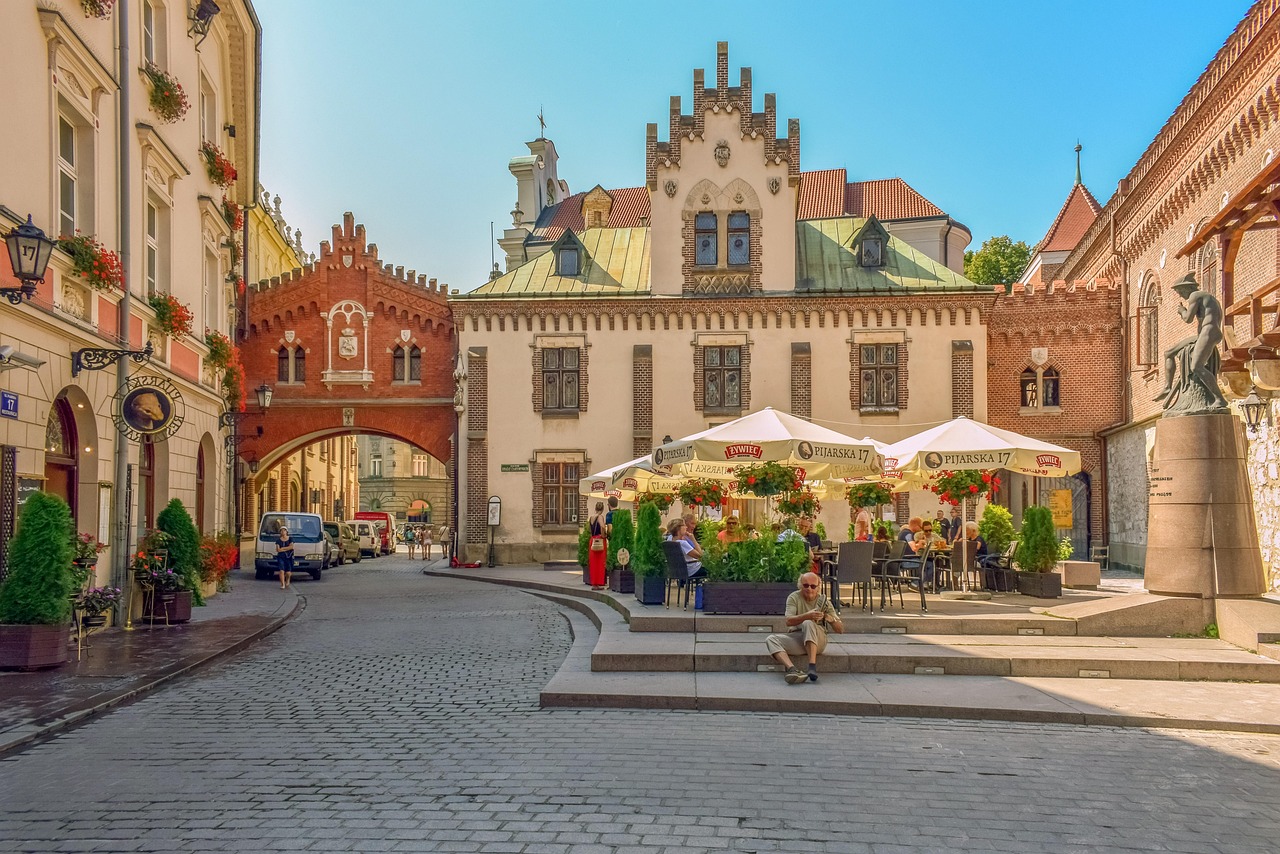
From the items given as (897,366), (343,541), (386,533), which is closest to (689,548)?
(897,366)

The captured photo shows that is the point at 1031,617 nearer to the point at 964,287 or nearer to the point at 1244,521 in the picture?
the point at 1244,521

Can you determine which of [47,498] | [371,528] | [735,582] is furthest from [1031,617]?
[371,528]

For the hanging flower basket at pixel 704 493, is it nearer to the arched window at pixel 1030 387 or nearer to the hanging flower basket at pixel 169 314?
the hanging flower basket at pixel 169 314

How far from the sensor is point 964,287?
29.9 m

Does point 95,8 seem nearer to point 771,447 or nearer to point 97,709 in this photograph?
point 97,709

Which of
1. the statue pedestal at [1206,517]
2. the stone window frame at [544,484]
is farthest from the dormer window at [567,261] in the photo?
the statue pedestal at [1206,517]

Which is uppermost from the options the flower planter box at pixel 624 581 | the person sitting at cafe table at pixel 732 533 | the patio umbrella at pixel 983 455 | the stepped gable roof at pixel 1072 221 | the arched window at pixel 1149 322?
the stepped gable roof at pixel 1072 221

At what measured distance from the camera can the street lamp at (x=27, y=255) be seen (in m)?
10.8

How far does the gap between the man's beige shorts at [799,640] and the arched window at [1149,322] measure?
20609mm

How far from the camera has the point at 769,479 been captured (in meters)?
14.8

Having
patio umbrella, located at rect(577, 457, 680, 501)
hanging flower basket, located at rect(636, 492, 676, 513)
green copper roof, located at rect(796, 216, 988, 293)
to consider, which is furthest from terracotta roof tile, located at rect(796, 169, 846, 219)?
hanging flower basket, located at rect(636, 492, 676, 513)

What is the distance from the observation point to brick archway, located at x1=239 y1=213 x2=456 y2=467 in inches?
1324

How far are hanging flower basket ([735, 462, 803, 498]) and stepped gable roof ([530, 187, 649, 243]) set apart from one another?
3680cm

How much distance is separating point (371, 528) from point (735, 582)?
36.8 metres
